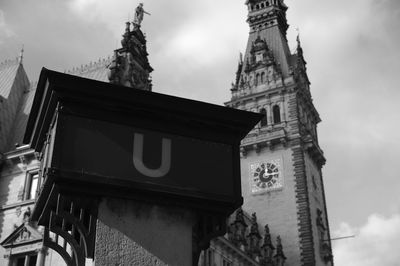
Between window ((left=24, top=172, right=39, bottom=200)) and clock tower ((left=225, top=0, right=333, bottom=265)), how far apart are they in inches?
1267

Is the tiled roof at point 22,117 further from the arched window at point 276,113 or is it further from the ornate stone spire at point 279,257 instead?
the arched window at point 276,113

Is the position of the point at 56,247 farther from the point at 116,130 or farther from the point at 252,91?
the point at 252,91

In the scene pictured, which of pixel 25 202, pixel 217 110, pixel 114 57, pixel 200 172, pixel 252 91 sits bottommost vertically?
pixel 200 172

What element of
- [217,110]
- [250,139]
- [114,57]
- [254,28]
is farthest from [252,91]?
[217,110]

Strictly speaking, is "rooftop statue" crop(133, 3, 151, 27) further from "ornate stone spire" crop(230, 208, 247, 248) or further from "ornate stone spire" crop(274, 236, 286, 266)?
"ornate stone spire" crop(274, 236, 286, 266)

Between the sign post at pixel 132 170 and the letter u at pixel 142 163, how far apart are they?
16 millimetres

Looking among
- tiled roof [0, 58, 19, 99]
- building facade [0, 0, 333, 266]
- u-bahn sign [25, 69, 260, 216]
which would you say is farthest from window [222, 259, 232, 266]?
u-bahn sign [25, 69, 260, 216]

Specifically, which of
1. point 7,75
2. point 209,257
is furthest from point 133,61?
point 209,257

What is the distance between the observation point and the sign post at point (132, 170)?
860 cm

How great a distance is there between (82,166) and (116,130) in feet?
2.78

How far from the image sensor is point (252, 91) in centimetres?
6875

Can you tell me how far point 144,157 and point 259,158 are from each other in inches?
2148

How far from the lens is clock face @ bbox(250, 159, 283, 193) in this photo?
61534 millimetres

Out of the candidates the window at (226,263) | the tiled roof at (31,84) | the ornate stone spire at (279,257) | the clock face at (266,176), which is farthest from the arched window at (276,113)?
the tiled roof at (31,84)
